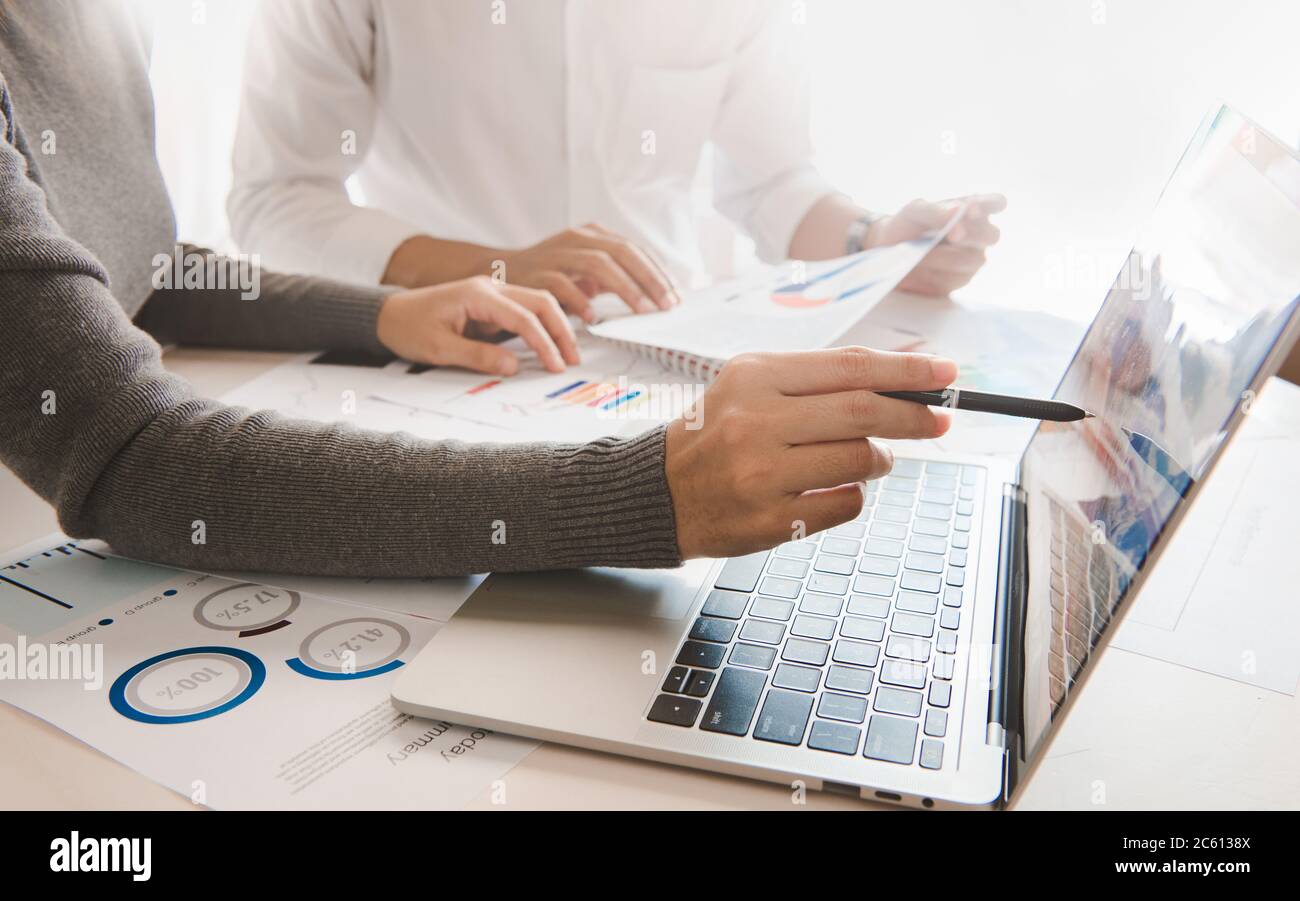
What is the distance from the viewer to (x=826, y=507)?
18.8 inches

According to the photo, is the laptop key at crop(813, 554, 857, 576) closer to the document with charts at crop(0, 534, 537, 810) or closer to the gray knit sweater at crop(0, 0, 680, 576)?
the gray knit sweater at crop(0, 0, 680, 576)

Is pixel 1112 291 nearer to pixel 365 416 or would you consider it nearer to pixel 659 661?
pixel 659 661

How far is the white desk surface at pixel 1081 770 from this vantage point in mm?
389

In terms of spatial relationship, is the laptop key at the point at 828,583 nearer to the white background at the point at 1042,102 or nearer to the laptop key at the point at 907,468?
the laptop key at the point at 907,468

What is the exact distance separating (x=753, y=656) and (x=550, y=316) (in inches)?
20.1

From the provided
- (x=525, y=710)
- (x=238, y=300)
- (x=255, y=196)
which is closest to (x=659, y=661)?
(x=525, y=710)

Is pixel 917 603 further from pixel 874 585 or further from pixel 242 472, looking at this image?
pixel 242 472

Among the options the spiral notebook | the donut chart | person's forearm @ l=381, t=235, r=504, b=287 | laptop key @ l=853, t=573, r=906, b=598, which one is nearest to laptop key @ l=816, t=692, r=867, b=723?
laptop key @ l=853, t=573, r=906, b=598

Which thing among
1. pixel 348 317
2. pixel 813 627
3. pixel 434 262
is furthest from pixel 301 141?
pixel 813 627

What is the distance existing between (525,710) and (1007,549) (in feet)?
1.02

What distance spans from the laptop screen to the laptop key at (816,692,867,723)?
0.07 meters

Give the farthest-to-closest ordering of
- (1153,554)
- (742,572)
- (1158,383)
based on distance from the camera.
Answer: (742,572), (1158,383), (1153,554)

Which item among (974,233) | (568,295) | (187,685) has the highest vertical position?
(974,233)
